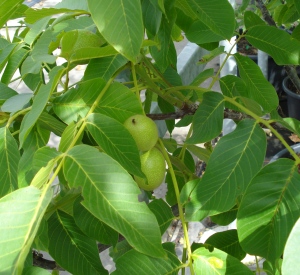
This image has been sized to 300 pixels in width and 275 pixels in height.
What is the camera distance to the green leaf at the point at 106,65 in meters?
0.85

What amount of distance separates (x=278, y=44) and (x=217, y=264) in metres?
0.61

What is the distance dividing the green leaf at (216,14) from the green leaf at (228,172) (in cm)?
21

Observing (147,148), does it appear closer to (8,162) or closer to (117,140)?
(117,140)

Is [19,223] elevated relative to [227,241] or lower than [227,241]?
elevated

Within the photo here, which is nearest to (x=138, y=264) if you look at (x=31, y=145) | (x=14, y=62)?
(x=31, y=145)

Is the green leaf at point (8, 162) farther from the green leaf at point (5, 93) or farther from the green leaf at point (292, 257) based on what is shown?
the green leaf at point (292, 257)

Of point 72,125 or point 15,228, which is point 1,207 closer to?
point 15,228

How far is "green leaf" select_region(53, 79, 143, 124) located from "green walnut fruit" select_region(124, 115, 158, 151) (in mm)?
16

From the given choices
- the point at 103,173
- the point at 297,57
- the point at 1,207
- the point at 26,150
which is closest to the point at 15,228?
the point at 1,207

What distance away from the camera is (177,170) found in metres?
1.10

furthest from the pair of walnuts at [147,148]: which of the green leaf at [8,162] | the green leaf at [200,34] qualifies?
the green leaf at [200,34]

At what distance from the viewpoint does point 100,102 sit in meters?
0.80

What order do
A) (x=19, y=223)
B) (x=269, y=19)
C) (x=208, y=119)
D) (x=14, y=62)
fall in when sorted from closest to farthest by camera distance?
1. (x=19, y=223)
2. (x=208, y=119)
3. (x=14, y=62)
4. (x=269, y=19)

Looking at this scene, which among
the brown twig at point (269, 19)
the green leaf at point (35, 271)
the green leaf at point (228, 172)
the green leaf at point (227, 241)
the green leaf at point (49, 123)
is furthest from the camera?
the brown twig at point (269, 19)
